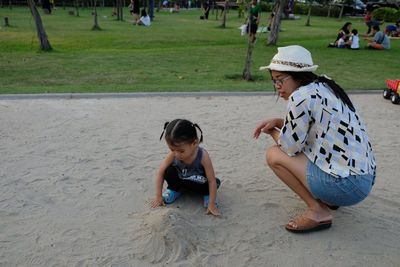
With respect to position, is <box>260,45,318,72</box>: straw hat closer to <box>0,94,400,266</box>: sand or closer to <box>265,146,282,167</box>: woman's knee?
<box>265,146,282,167</box>: woman's knee

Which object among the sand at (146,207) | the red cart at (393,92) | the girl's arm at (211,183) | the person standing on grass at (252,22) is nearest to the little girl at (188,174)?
the girl's arm at (211,183)

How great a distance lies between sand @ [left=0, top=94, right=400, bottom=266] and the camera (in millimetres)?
2848

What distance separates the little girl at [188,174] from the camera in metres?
3.14

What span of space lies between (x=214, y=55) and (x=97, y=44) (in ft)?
15.1

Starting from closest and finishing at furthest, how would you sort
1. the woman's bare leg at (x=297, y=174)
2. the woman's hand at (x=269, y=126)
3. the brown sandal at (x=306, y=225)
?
1. the woman's bare leg at (x=297, y=174)
2. the brown sandal at (x=306, y=225)
3. the woman's hand at (x=269, y=126)

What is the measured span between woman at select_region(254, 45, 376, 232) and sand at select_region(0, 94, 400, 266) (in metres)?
0.43

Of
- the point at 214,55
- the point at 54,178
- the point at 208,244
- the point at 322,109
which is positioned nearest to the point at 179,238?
A: the point at 208,244

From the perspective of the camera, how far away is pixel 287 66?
2859 millimetres

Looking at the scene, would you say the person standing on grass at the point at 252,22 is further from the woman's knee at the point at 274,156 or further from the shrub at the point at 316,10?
the shrub at the point at 316,10

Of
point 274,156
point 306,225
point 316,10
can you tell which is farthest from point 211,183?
point 316,10

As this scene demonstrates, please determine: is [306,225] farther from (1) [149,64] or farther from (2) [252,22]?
(1) [149,64]

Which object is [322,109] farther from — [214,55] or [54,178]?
[214,55]

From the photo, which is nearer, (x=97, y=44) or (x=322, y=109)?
(x=322, y=109)

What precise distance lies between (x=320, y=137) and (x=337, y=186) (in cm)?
34
